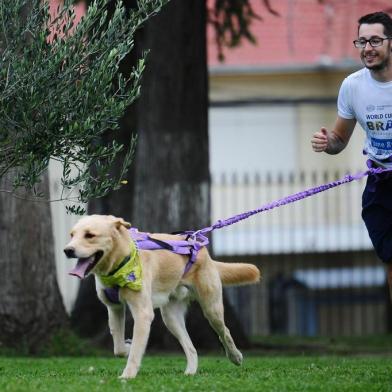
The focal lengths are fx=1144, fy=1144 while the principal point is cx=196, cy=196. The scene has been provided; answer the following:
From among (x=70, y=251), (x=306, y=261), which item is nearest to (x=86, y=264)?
(x=70, y=251)

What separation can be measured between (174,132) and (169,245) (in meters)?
4.80

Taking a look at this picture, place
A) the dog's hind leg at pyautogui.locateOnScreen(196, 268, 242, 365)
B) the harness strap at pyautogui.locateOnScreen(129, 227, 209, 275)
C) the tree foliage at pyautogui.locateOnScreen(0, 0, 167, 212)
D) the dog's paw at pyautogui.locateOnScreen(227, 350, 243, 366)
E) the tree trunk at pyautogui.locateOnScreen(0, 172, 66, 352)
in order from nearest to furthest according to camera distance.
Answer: the tree foliage at pyautogui.locateOnScreen(0, 0, 167, 212), the harness strap at pyautogui.locateOnScreen(129, 227, 209, 275), the dog's hind leg at pyautogui.locateOnScreen(196, 268, 242, 365), the dog's paw at pyautogui.locateOnScreen(227, 350, 243, 366), the tree trunk at pyautogui.locateOnScreen(0, 172, 66, 352)

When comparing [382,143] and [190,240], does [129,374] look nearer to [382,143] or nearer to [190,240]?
[190,240]

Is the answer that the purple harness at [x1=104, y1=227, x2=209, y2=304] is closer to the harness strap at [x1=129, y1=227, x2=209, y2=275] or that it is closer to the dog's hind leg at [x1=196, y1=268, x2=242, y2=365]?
the harness strap at [x1=129, y1=227, x2=209, y2=275]

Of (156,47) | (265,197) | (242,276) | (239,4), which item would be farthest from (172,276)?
(265,197)

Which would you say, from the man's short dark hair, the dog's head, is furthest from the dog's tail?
the man's short dark hair

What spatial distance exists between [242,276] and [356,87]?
185 cm

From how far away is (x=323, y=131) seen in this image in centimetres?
739

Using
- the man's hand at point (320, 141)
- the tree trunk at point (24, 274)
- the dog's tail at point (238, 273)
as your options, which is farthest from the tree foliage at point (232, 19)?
the man's hand at point (320, 141)

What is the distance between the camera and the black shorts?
23.6 feet

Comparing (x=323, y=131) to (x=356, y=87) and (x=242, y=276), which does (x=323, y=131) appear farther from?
(x=242, y=276)

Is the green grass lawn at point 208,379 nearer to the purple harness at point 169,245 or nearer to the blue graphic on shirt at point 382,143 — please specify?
the purple harness at point 169,245

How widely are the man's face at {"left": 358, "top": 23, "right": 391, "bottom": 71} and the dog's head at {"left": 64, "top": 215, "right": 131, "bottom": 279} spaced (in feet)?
6.06

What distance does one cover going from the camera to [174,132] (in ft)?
41.2
